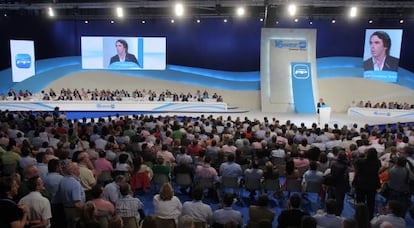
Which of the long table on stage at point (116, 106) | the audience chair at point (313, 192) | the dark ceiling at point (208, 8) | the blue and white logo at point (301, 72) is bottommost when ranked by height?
the audience chair at point (313, 192)

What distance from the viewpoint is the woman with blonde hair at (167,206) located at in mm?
5340

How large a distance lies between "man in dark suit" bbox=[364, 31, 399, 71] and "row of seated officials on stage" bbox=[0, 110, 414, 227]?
9.87m

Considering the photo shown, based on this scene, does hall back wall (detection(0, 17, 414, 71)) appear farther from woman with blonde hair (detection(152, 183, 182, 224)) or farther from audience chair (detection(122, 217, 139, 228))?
audience chair (detection(122, 217, 139, 228))

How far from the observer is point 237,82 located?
23.6 m

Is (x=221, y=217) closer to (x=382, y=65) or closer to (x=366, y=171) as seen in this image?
(x=366, y=171)

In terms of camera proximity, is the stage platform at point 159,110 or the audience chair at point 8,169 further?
the stage platform at point 159,110

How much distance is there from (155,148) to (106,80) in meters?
15.6

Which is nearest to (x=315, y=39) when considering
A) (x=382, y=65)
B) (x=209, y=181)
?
(x=382, y=65)

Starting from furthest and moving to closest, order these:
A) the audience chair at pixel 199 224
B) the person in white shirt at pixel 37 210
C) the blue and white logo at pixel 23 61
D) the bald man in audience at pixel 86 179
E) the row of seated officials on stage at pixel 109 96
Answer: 1. the blue and white logo at pixel 23 61
2. the row of seated officials on stage at pixel 109 96
3. the bald man in audience at pixel 86 179
4. the audience chair at pixel 199 224
5. the person in white shirt at pixel 37 210

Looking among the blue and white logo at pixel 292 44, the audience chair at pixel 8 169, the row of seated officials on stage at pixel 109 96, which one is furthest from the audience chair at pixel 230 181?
the blue and white logo at pixel 292 44

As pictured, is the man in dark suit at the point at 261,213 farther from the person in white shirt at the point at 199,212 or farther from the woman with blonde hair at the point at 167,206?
the woman with blonde hair at the point at 167,206

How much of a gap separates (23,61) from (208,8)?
10981mm

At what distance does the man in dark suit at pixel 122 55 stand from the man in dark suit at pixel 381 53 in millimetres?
13050

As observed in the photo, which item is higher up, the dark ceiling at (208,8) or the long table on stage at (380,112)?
the dark ceiling at (208,8)
